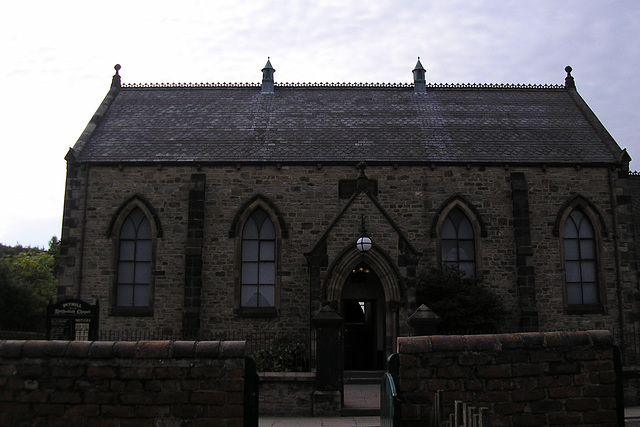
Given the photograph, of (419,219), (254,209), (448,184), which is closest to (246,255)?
(254,209)

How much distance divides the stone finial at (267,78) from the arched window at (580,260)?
1320cm

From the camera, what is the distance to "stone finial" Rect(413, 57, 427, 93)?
2614cm

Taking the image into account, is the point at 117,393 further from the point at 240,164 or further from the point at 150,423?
the point at 240,164

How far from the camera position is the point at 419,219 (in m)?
20.9

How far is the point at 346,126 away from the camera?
2320 cm

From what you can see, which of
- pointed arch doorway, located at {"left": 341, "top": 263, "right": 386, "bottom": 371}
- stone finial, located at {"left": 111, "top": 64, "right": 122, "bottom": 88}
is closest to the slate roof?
stone finial, located at {"left": 111, "top": 64, "right": 122, "bottom": 88}

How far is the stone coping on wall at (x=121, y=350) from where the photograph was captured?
800 cm

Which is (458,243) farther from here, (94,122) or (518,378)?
(94,122)

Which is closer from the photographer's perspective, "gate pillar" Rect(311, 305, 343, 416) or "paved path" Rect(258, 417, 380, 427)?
"paved path" Rect(258, 417, 380, 427)

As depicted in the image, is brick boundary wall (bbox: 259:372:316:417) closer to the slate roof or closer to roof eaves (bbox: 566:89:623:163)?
the slate roof

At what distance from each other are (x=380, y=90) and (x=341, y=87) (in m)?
1.72

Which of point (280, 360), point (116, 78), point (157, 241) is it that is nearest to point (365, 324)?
point (280, 360)

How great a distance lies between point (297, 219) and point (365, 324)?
14.4 ft

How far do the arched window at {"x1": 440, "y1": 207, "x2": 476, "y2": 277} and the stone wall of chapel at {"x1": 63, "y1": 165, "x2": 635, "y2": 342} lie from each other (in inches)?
19.6
